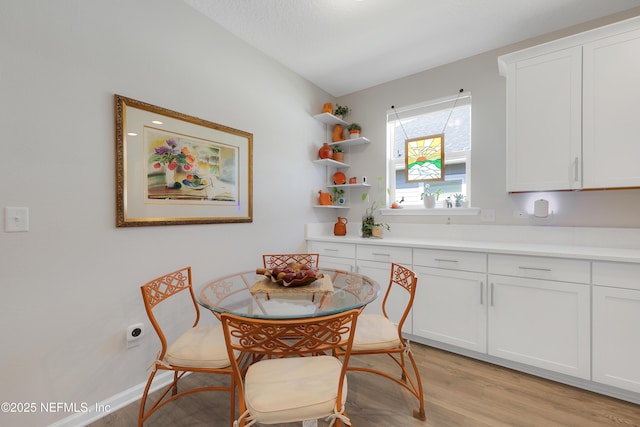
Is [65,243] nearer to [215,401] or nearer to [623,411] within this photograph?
[215,401]

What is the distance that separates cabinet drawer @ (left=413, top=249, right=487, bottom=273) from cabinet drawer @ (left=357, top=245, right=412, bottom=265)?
0.26ft

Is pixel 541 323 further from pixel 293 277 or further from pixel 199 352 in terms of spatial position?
pixel 199 352

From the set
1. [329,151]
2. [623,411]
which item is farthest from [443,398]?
[329,151]

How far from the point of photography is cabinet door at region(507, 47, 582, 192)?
2.05 m

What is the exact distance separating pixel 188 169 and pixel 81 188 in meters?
0.65

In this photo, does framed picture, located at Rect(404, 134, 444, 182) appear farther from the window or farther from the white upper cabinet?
the white upper cabinet

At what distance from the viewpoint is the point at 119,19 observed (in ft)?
5.68

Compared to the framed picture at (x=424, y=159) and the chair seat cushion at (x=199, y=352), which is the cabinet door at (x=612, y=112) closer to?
the framed picture at (x=424, y=159)

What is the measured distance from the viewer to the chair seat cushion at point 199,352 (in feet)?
4.52

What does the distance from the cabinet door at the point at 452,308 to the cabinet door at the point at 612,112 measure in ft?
3.58

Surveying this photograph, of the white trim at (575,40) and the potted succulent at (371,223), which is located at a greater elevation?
the white trim at (575,40)

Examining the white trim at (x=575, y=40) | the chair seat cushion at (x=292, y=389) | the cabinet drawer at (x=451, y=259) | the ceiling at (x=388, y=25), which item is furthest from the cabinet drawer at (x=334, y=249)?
the white trim at (x=575, y=40)

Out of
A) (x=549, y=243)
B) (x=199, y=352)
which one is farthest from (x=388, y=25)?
(x=199, y=352)

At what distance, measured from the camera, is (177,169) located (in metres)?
2.02
